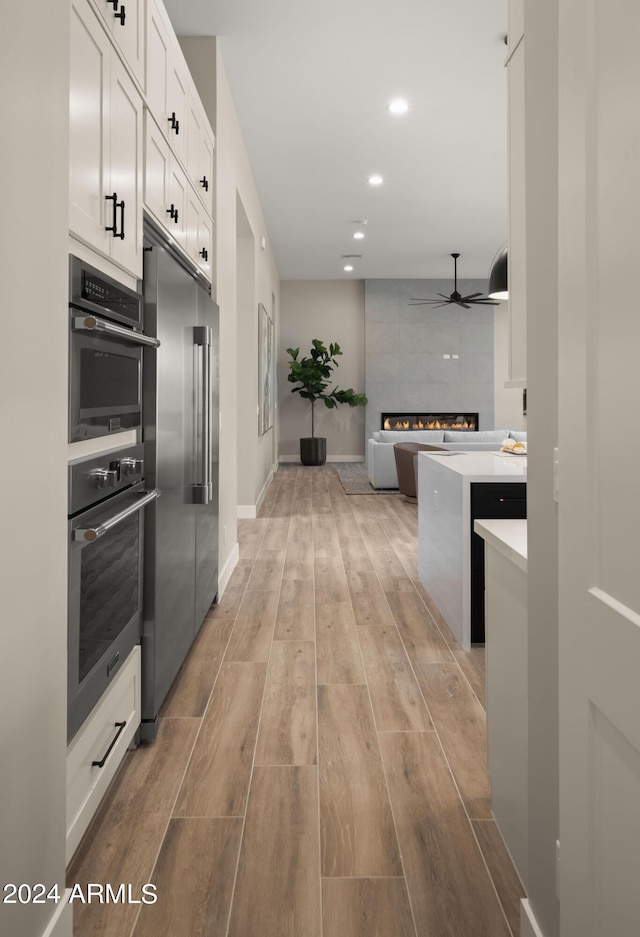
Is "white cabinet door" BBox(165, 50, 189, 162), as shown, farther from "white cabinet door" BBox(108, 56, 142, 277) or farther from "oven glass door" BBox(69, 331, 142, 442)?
"oven glass door" BBox(69, 331, 142, 442)

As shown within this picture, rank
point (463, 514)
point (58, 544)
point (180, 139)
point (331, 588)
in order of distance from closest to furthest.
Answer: point (58, 544), point (180, 139), point (463, 514), point (331, 588)

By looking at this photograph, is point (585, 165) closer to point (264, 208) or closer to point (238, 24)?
point (238, 24)

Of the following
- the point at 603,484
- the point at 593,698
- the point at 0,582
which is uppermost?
the point at 603,484

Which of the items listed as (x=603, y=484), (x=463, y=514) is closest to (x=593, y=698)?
(x=603, y=484)

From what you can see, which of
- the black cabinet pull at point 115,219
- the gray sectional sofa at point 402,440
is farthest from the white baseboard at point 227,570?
the gray sectional sofa at point 402,440

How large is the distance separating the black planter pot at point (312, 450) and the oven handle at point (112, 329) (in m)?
9.09

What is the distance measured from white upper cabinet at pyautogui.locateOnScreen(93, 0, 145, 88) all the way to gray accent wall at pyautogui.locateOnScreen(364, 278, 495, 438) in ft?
30.9

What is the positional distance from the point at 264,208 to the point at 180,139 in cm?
468

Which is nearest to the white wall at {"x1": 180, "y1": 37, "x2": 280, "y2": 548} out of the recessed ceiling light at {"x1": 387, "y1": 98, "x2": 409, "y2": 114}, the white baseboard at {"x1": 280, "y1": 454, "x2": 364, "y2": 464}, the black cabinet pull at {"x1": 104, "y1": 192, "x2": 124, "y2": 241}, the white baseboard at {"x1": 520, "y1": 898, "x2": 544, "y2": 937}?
the recessed ceiling light at {"x1": 387, "y1": 98, "x2": 409, "y2": 114}

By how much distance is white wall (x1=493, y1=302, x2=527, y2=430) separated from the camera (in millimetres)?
11641

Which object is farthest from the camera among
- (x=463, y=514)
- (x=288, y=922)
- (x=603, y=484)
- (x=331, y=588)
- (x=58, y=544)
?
(x=331, y=588)

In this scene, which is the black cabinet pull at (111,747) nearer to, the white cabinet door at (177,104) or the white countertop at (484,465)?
the white countertop at (484,465)

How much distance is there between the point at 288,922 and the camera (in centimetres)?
144

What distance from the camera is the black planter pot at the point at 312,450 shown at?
444 inches
